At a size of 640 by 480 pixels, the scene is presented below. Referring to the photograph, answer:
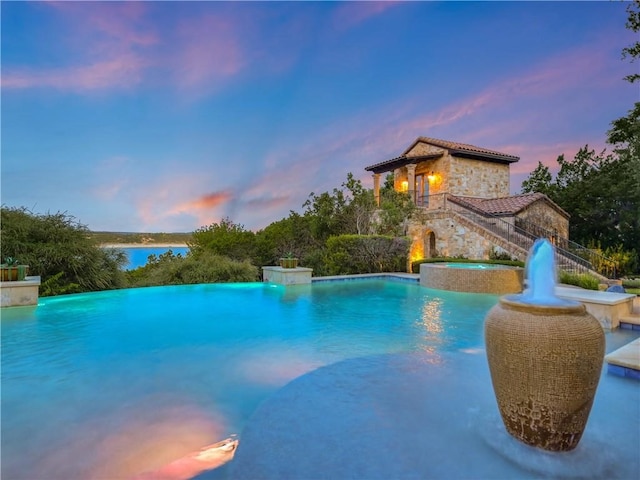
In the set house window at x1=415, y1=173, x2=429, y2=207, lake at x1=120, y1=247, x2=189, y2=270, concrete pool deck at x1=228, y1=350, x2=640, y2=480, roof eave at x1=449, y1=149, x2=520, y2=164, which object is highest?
roof eave at x1=449, y1=149, x2=520, y2=164

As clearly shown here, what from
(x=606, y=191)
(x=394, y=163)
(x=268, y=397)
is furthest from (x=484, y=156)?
(x=268, y=397)

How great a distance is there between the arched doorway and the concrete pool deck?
55.1 ft

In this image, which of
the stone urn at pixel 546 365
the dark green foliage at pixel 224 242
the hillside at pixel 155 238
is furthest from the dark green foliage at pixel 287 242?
the stone urn at pixel 546 365

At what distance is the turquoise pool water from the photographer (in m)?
3.00

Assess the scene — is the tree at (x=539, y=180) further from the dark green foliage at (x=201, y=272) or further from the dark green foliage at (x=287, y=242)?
the dark green foliage at (x=201, y=272)

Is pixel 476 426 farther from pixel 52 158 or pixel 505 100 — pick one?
pixel 505 100

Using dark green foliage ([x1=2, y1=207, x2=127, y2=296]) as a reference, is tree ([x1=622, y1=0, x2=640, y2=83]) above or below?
above

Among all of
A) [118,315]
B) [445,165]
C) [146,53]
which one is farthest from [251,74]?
[445,165]

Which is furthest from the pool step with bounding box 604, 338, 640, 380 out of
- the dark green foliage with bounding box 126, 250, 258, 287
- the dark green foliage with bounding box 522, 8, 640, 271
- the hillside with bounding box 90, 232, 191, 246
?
the hillside with bounding box 90, 232, 191, 246

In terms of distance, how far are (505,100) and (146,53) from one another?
16426mm

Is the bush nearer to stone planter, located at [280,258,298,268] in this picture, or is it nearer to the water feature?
the water feature

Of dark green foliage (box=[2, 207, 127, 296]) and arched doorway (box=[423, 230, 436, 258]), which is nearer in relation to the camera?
dark green foliage (box=[2, 207, 127, 296])

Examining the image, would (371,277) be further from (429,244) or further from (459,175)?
(459,175)

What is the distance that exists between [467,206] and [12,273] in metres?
20.3
